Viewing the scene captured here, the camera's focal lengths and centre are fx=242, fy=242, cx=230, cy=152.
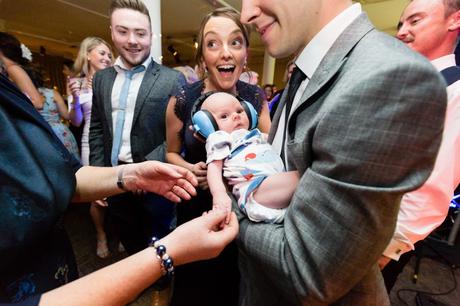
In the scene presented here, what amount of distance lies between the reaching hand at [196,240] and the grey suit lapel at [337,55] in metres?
0.43

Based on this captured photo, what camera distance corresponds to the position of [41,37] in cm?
986

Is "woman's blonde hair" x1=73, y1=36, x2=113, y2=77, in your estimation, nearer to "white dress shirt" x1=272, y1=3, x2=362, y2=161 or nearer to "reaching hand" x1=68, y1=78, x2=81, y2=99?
"reaching hand" x1=68, y1=78, x2=81, y2=99

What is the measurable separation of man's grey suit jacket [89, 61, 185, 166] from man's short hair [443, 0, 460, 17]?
1695 mm

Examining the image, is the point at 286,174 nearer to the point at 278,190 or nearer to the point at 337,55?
the point at 278,190

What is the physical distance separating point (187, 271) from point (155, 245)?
1048 millimetres

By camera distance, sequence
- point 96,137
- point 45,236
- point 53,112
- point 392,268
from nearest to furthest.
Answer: point 45,236 → point 392,268 → point 96,137 → point 53,112

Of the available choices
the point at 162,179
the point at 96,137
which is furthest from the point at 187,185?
the point at 96,137

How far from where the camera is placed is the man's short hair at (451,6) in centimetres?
129

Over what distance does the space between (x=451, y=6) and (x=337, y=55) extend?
121cm

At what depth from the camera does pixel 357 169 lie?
0.50m

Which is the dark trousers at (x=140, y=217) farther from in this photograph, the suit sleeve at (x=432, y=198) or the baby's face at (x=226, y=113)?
the suit sleeve at (x=432, y=198)

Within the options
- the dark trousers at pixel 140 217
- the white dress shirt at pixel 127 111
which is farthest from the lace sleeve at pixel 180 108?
the dark trousers at pixel 140 217

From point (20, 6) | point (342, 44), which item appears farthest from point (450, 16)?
point (20, 6)

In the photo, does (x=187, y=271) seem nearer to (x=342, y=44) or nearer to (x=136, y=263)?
(x=136, y=263)
